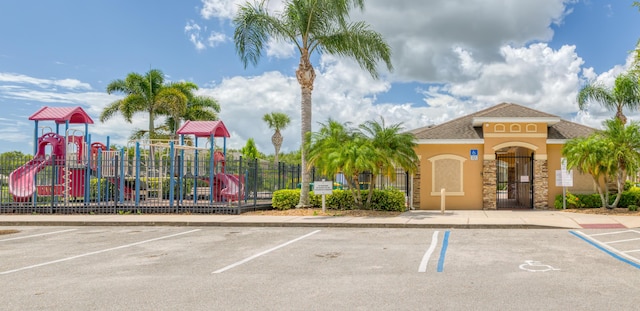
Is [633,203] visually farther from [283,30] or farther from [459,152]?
[283,30]

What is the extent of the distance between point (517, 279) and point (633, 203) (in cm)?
1704

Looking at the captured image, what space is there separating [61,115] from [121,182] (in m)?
4.77

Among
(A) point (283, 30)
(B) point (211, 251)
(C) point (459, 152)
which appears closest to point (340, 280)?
(B) point (211, 251)

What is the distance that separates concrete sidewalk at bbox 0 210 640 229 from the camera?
650 inches

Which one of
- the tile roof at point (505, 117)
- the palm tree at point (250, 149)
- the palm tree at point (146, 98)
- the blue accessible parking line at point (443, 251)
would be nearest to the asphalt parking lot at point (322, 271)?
the blue accessible parking line at point (443, 251)

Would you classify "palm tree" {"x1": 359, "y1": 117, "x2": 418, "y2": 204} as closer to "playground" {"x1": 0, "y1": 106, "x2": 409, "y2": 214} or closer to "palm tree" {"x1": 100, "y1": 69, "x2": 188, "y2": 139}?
"playground" {"x1": 0, "y1": 106, "x2": 409, "y2": 214}

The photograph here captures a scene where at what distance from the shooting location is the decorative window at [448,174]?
2358 cm

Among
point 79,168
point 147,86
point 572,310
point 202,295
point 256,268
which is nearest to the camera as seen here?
point 572,310

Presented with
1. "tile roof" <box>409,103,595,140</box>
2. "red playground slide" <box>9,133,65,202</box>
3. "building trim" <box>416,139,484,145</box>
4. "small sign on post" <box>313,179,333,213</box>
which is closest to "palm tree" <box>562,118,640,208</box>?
"tile roof" <box>409,103,595,140</box>

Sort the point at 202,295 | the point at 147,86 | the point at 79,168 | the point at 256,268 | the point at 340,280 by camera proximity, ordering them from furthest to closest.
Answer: the point at 147,86, the point at 79,168, the point at 256,268, the point at 340,280, the point at 202,295

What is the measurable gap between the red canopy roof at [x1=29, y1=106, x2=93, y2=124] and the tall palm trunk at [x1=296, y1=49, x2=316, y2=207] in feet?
33.7

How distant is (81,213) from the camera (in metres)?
21.0

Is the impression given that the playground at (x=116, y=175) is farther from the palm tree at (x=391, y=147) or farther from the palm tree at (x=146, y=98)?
the palm tree at (x=146, y=98)

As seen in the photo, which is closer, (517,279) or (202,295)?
(202,295)
